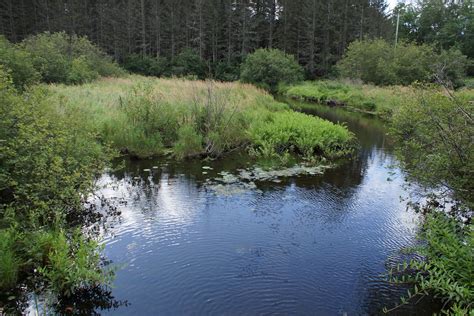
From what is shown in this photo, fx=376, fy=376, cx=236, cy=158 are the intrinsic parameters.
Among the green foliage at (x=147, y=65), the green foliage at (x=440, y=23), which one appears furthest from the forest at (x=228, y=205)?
the green foliage at (x=440, y=23)

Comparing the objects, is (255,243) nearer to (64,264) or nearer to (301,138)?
(64,264)

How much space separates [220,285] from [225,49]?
185 feet

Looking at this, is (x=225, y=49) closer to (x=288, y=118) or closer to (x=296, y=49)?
(x=296, y=49)

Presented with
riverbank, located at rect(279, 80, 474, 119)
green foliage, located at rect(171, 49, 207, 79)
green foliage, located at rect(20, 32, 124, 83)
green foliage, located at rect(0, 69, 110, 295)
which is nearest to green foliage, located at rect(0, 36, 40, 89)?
green foliage, located at rect(20, 32, 124, 83)

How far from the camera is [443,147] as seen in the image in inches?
268

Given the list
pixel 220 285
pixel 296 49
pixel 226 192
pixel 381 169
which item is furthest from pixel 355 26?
pixel 220 285

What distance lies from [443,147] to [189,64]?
48.2 meters

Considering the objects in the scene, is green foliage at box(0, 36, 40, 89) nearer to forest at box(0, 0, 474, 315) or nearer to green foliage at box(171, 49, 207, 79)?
forest at box(0, 0, 474, 315)

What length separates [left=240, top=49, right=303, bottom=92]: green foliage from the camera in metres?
41.6

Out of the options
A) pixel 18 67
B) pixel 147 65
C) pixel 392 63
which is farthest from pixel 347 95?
pixel 147 65

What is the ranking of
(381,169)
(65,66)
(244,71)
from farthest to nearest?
(244,71)
(65,66)
(381,169)

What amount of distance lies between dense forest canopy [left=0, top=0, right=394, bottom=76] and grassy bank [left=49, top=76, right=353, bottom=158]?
135 feet

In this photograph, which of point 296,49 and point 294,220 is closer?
point 294,220

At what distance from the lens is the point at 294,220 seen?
347 inches
